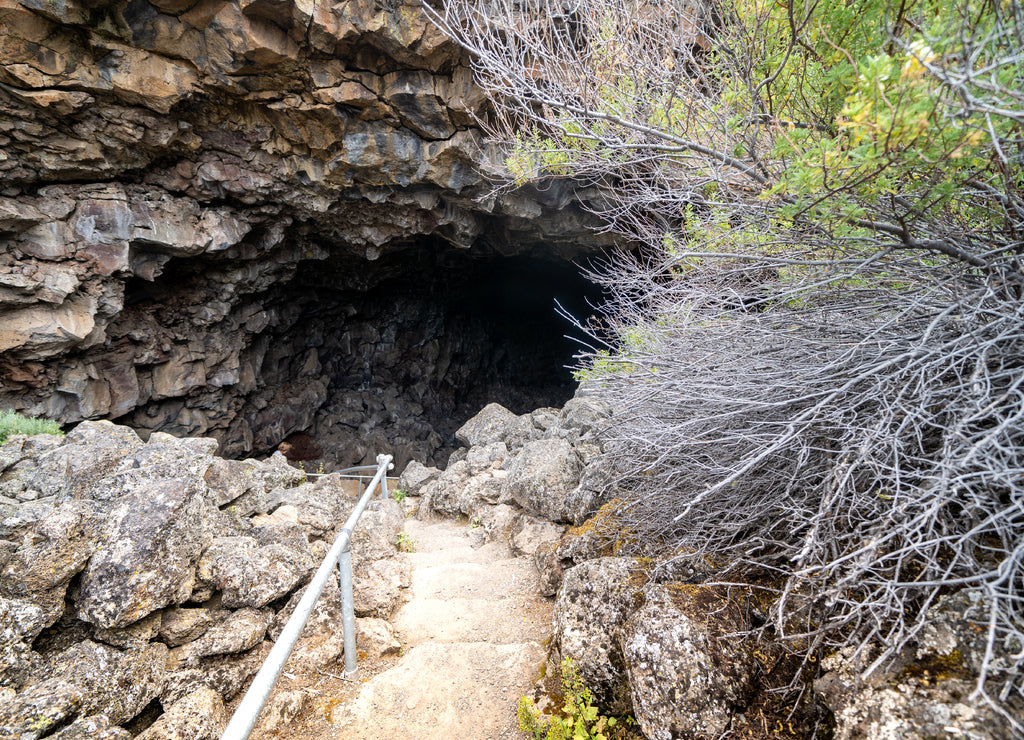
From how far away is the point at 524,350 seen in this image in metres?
18.3

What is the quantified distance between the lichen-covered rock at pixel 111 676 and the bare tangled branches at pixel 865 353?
82.6 inches

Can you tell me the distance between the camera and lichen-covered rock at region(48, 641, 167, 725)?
160 cm

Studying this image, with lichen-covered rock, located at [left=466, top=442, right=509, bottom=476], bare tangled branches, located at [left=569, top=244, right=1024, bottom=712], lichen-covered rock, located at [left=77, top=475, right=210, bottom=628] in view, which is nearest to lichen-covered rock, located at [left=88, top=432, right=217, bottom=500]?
lichen-covered rock, located at [left=77, top=475, right=210, bottom=628]

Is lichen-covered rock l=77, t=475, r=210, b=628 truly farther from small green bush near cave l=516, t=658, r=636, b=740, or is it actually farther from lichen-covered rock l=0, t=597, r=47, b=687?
small green bush near cave l=516, t=658, r=636, b=740

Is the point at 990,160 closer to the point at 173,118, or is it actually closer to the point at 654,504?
the point at 654,504

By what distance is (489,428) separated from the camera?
25.4ft

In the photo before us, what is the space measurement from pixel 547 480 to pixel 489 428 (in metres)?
3.91

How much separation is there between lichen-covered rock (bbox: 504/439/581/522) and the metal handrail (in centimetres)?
173

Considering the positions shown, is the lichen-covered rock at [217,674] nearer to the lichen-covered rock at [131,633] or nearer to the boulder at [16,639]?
the lichen-covered rock at [131,633]

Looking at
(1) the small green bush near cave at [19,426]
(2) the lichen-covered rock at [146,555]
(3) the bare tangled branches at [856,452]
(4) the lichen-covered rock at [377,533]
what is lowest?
(1) the small green bush near cave at [19,426]

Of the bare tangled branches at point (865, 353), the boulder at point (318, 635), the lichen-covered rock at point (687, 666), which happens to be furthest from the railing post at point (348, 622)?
the bare tangled branches at point (865, 353)

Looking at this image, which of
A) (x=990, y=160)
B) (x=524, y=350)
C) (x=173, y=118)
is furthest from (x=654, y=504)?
(x=524, y=350)

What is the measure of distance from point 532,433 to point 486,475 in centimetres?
182

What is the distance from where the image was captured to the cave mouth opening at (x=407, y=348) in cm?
1237
